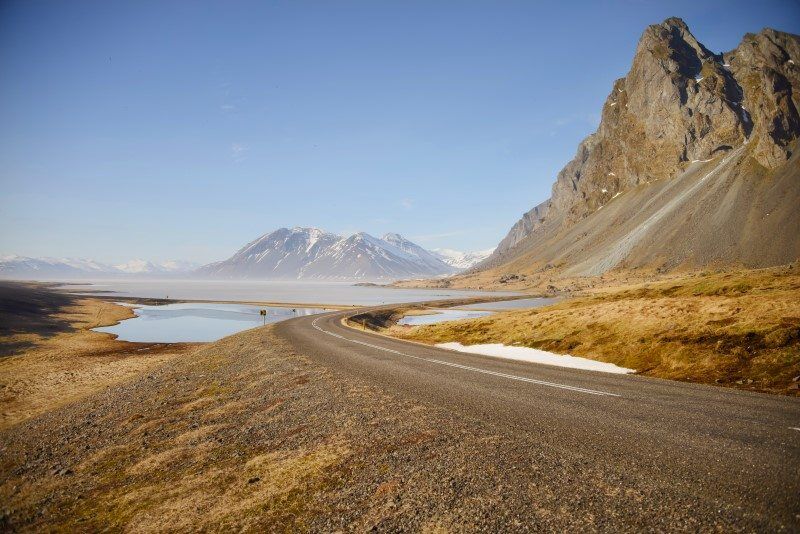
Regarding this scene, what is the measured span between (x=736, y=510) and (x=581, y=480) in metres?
1.66

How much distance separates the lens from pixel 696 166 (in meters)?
145

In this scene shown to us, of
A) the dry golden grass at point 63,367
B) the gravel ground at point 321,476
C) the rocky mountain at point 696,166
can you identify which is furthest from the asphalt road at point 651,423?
the rocky mountain at point 696,166

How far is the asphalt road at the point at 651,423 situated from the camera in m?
5.13

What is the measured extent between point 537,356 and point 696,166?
546 ft

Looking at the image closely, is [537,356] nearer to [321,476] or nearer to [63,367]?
[321,476]

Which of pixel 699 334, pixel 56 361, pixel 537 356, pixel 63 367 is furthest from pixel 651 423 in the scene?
pixel 56 361

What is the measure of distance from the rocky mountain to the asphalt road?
10135 centimetres

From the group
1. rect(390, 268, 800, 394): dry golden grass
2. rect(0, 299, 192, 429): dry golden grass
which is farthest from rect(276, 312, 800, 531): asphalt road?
rect(0, 299, 192, 429): dry golden grass

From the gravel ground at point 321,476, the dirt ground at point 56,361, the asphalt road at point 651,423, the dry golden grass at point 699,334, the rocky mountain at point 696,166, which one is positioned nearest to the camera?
the gravel ground at point 321,476

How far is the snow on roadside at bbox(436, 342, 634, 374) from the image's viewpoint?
16.7 metres

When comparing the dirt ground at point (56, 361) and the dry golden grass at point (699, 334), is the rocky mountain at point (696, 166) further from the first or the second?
the dirt ground at point (56, 361)

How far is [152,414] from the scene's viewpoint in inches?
510

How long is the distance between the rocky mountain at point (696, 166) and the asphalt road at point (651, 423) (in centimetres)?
10135

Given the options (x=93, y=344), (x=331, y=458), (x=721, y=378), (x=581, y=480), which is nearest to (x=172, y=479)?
(x=331, y=458)
